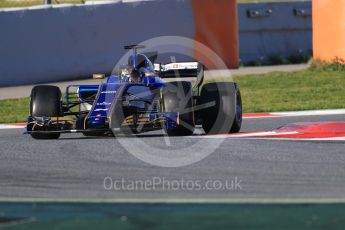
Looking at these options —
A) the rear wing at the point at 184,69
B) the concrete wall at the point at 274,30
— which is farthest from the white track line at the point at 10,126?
the concrete wall at the point at 274,30

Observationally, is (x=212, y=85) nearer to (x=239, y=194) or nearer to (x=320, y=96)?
(x=239, y=194)

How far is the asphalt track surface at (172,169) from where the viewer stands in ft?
24.1

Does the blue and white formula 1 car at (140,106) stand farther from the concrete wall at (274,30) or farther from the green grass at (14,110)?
the concrete wall at (274,30)

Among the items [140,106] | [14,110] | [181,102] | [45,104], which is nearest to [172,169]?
[181,102]

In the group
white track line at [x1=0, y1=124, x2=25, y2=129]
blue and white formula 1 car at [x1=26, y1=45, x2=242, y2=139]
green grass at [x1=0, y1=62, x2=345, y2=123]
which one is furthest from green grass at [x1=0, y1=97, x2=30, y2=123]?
blue and white formula 1 car at [x1=26, y1=45, x2=242, y2=139]

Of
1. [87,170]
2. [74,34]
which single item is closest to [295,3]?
[74,34]

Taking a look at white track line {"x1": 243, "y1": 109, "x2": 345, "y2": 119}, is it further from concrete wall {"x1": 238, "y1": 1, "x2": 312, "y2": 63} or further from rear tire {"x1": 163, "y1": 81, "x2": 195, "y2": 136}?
concrete wall {"x1": 238, "y1": 1, "x2": 312, "y2": 63}

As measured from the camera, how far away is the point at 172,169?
27.9ft

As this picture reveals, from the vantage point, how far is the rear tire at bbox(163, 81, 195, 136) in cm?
1071

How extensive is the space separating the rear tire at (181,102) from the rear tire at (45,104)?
1285 mm

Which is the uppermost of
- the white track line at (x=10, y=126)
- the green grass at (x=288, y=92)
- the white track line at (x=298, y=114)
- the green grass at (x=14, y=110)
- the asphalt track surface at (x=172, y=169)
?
the asphalt track surface at (x=172, y=169)

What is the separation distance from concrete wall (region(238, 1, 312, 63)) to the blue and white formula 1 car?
15.2 m

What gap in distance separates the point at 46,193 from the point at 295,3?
69.0 feet

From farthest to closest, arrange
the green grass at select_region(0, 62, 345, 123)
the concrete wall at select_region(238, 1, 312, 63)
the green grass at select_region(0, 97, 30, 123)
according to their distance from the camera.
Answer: the concrete wall at select_region(238, 1, 312, 63) < the green grass at select_region(0, 62, 345, 123) < the green grass at select_region(0, 97, 30, 123)
